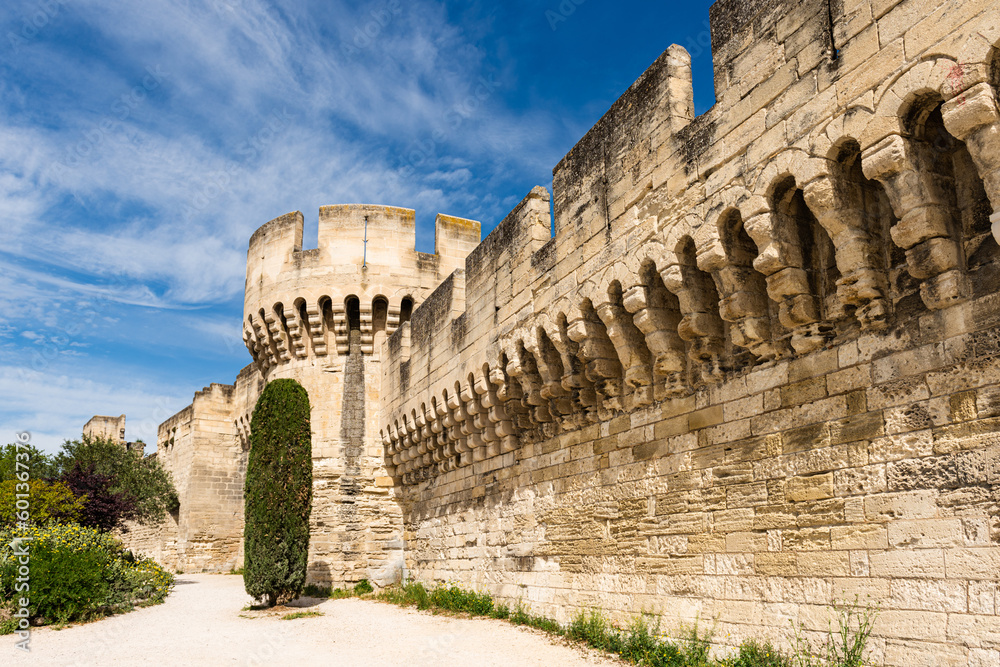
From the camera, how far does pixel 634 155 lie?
6.34 m

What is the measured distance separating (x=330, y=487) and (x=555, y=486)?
6501 mm

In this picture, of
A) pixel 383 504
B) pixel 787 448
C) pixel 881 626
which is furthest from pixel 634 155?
pixel 383 504

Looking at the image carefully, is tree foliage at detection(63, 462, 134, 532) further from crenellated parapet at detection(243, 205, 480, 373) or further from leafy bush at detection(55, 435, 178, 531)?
crenellated parapet at detection(243, 205, 480, 373)

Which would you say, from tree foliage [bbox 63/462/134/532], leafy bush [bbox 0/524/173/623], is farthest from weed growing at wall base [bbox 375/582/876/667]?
tree foliage [bbox 63/462/134/532]

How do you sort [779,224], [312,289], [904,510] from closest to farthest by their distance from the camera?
1. [904,510]
2. [779,224]
3. [312,289]

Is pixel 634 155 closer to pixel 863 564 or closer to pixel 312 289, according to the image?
pixel 863 564

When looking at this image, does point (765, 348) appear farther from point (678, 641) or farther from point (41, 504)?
point (41, 504)

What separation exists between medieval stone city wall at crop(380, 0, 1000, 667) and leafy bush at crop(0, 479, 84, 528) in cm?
933

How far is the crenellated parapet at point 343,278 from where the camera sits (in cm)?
1399

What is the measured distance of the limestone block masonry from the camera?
3.75 metres

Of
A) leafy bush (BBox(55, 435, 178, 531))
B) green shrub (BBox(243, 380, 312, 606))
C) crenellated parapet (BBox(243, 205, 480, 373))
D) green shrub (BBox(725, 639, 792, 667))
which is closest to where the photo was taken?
green shrub (BBox(725, 639, 792, 667))

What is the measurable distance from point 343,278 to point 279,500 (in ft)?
15.9

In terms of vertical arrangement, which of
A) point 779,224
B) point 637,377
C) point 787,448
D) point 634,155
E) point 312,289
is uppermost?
point 312,289

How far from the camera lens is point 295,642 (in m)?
7.79
